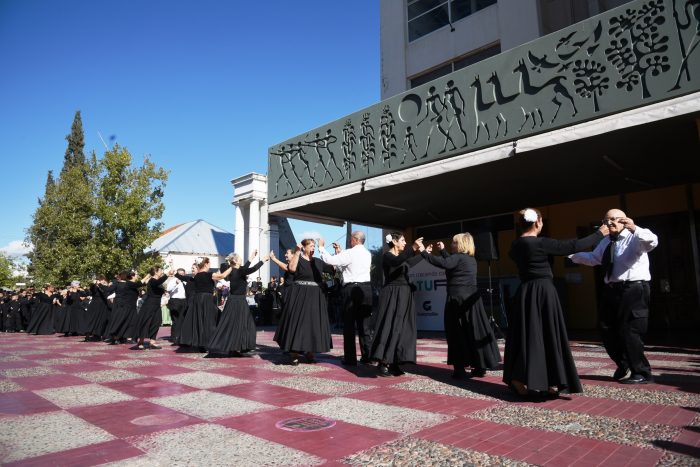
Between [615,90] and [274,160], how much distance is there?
8472 millimetres

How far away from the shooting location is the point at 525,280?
4312 millimetres

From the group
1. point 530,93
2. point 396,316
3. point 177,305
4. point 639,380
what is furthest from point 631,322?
point 177,305

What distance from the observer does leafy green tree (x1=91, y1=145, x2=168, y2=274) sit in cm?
2464

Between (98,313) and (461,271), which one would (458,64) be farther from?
(98,313)

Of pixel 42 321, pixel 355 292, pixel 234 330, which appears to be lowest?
pixel 42 321

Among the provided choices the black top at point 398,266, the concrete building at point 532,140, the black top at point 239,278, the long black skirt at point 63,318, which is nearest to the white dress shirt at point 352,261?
the black top at point 398,266

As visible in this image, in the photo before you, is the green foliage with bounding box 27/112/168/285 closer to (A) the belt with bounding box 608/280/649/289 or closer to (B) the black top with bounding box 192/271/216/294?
(B) the black top with bounding box 192/271/216/294

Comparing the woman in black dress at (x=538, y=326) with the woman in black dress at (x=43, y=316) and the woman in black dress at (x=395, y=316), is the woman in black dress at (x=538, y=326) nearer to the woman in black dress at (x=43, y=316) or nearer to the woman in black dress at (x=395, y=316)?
the woman in black dress at (x=395, y=316)

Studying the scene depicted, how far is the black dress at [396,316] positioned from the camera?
548 cm

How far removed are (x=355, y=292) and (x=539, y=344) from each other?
3001mm

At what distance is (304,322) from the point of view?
6.77m

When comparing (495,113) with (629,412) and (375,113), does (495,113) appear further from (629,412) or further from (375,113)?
(629,412)

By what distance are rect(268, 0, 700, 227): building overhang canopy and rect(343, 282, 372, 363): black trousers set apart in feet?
11.9

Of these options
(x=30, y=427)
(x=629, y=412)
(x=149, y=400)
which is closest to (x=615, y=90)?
(x=629, y=412)
